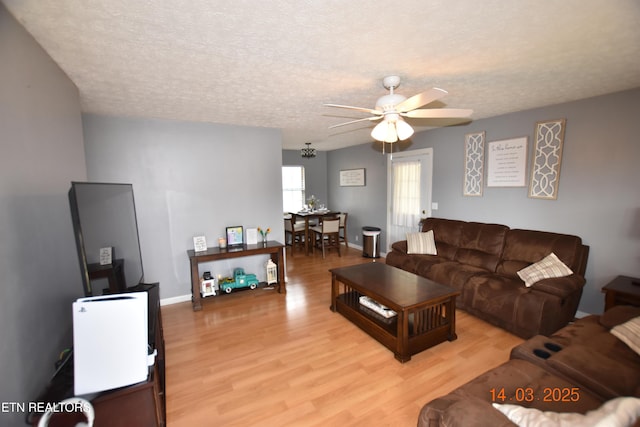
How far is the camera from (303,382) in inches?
84.7

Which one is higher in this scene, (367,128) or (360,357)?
(367,128)

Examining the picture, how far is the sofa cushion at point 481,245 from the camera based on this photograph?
345 centimetres

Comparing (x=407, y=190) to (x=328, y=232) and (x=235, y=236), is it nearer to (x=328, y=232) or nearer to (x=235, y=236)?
(x=328, y=232)

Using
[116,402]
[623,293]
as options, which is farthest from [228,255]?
[623,293]

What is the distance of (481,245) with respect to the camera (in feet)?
11.8

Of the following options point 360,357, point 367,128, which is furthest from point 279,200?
point 360,357

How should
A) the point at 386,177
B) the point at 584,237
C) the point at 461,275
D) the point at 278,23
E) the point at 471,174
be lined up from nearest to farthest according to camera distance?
the point at 278,23 → the point at 584,237 → the point at 461,275 → the point at 471,174 → the point at 386,177

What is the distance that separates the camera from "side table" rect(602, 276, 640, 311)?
7.63 ft

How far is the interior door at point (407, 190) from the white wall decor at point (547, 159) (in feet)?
4.94

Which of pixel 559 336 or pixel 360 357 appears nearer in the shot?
pixel 559 336

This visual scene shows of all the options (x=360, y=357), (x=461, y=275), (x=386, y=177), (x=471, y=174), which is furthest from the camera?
(x=386, y=177)

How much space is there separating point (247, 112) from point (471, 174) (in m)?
3.23

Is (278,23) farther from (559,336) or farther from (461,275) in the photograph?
(461,275)

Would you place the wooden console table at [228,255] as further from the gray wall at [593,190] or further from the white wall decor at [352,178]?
the gray wall at [593,190]
